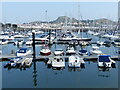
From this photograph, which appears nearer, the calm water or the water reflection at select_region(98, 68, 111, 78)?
the calm water

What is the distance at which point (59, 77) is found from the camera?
18078mm

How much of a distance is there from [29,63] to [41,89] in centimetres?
688

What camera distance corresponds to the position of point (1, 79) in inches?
718

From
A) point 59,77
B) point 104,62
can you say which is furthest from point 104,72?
point 59,77

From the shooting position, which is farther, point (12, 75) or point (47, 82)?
point (12, 75)

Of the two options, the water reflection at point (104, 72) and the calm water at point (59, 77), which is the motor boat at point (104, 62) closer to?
the water reflection at point (104, 72)

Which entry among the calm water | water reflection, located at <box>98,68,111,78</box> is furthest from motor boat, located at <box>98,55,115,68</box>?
the calm water

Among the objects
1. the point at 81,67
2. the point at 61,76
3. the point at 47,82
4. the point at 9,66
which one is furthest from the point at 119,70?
the point at 9,66

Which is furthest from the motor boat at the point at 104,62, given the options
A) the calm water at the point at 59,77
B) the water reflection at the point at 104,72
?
the calm water at the point at 59,77

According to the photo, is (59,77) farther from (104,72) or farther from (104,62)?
(104,62)

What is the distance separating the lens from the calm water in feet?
53.0

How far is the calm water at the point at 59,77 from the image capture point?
16.2 meters

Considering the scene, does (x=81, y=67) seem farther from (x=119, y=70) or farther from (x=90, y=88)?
(x=90, y=88)

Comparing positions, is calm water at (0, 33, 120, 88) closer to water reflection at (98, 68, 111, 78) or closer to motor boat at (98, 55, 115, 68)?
water reflection at (98, 68, 111, 78)
